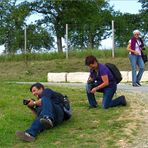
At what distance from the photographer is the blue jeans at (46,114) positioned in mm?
8066

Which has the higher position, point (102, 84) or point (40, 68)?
point (40, 68)

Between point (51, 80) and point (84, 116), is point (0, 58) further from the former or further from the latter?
point (84, 116)

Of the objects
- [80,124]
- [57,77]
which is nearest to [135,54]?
[57,77]

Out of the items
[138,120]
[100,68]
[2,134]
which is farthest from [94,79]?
[2,134]

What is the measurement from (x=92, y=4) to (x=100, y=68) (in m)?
38.3

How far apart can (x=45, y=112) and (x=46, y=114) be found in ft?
0.13

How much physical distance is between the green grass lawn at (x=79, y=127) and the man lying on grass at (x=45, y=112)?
11cm

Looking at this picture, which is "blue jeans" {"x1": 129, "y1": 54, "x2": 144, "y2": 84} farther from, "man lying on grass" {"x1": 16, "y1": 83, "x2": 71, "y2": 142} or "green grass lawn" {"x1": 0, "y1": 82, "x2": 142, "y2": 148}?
"man lying on grass" {"x1": 16, "y1": 83, "x2": 71, "y2": 142}

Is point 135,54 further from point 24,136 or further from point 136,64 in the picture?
point 24,136

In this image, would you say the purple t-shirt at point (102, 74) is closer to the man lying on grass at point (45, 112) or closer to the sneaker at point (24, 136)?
the man lying on grass at point (45, 112)

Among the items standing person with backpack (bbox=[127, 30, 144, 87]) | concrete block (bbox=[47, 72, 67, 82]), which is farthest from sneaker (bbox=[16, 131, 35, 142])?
concrete block (bbox=[47, 72, 67, 82])

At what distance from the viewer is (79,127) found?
8.58 metres

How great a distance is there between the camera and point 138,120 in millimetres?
8797

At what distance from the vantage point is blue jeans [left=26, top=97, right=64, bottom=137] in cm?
807
